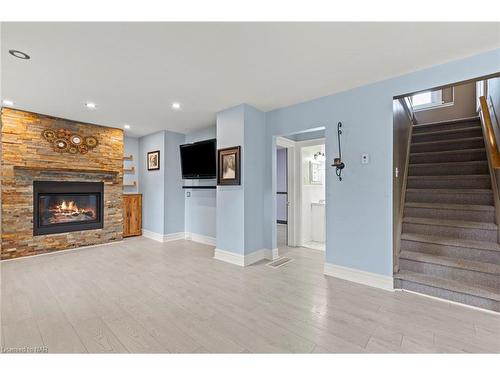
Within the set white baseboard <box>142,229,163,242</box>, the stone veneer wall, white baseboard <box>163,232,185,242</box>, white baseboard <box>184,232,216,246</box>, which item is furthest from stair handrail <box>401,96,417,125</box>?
the stone veneer wall

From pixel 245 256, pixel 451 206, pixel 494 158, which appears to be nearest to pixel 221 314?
pixel 245 256

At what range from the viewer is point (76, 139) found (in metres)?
4.36

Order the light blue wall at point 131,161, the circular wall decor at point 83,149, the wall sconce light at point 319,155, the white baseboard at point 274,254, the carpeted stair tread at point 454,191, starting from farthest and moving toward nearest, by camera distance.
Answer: the light blue wall at point 131,161 < the wall sconce light at point 319,155 < the circular wall decor at point 83,149 < the white baseboard at point 274,254 < the carpeted stair tread at point 454,191

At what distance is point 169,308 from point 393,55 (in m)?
3.17

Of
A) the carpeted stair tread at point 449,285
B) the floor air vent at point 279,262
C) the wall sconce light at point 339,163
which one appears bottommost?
the floor air vent at point 279,262

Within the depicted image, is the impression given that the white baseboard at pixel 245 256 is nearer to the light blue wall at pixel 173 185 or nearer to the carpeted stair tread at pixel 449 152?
the light blue wall at pixel 173 185

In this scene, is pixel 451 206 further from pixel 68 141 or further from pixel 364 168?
pixel 68 141

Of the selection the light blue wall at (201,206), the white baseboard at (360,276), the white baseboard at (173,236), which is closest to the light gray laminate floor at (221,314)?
the white baseboard at (360,276)

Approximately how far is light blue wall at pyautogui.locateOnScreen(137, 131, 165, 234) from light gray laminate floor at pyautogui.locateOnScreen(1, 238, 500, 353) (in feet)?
6.33

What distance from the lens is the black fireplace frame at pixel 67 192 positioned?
3.96m

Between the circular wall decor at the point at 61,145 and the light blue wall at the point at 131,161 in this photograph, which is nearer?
the circular wall decor at the point at 61,145

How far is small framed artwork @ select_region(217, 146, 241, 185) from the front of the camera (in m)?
3.56

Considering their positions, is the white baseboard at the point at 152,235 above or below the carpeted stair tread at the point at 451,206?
below

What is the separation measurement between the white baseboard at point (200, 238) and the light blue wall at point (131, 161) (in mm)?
1782
